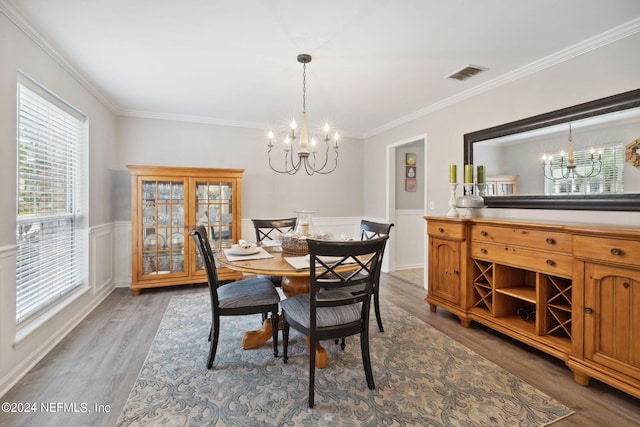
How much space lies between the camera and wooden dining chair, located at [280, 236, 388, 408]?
1.70 metres

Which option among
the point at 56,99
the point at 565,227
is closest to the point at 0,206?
the point at 56,99

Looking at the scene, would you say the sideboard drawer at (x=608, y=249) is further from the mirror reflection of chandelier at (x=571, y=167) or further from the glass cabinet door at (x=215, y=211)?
the glass cabinet door at (x=215, y=211)

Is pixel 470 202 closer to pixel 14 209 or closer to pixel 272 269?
pixel 272 269

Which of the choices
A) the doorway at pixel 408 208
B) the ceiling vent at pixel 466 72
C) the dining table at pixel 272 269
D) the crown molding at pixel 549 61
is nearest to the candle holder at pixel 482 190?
the crown molding at pixel 549 61

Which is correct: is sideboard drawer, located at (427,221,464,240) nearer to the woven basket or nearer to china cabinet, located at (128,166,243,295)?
the woven basket

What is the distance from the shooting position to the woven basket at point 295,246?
2.40m

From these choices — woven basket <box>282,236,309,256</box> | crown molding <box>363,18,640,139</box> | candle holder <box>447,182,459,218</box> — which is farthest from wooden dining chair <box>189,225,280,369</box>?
crown molding <box>363,18,640,139</box>

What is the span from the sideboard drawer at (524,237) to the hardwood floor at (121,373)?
0.85 m

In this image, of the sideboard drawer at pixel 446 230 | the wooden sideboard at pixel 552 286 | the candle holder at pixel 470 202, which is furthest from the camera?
the candle holder at pixel 470 202

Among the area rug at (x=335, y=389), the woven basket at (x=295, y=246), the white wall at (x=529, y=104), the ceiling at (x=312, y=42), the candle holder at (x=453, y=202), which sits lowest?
the area rug at (x=335, y=389)

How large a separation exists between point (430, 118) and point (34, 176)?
4.07 meters

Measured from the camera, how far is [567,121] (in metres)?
2.40

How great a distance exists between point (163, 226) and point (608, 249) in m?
4.26

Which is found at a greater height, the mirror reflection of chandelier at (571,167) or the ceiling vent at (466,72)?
the ceiling vent at (466,72)
